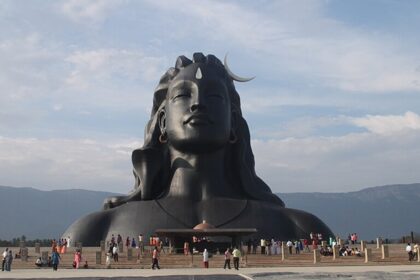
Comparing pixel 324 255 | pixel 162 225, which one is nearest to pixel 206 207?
pixel 162 225

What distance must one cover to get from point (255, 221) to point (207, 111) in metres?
7.78

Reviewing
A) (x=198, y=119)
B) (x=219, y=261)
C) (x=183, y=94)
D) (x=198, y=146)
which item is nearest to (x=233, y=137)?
(x=198, y=146)

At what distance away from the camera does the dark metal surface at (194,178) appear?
41.4 meters

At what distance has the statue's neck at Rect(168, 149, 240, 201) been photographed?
42.5 m

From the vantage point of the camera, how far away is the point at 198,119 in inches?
1660

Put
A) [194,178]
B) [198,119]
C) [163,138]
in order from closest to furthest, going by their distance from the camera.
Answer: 1. [198,119]
2. [194,178]
3. [163,138]

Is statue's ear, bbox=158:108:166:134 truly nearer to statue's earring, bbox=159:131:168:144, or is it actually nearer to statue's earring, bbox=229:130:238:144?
statue's earring, bbox=159:131:168:144

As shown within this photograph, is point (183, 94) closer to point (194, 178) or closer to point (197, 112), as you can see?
point (197, 112)

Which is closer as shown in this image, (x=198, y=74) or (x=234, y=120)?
(x=198, y=74)

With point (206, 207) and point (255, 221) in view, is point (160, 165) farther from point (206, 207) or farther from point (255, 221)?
point (255, 221)

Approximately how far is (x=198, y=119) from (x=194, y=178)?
3944 mm

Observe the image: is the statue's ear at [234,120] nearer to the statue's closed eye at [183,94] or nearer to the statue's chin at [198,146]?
the statue's chin at [198,146]

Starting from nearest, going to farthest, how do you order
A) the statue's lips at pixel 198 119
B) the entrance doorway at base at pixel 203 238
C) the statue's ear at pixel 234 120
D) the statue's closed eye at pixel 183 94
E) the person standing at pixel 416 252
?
the person standing at pixel 416 252 → the entrance doorway at base at pixel 203 238 → the statue's lips at pixel 198 119 → the statue's closed eye at pixel 183 94 → the statue's ear at pixel 234 120

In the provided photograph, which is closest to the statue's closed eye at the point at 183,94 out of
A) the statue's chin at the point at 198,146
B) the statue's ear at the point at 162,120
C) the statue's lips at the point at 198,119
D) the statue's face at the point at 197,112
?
the statue's face at the point at 197,112
